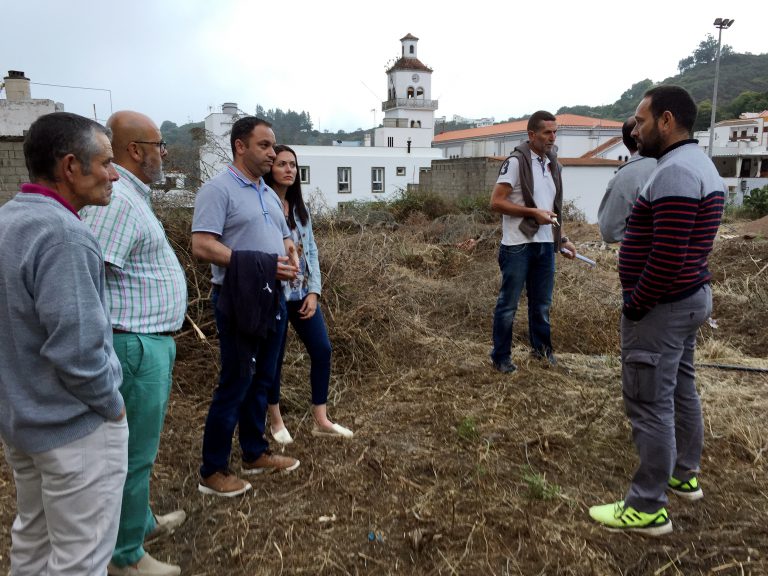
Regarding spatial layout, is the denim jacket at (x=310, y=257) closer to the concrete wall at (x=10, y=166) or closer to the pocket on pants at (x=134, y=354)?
the pocket on pants at (x=134, y=354)

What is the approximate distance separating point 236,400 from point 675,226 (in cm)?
205

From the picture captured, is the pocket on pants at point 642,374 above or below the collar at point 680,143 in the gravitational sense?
below

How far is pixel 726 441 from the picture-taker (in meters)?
3.35

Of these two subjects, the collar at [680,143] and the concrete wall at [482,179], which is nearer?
the collar at [680,143]

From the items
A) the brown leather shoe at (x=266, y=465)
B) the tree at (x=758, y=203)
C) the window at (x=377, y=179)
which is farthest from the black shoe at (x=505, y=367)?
the window at (x=377, y=179)

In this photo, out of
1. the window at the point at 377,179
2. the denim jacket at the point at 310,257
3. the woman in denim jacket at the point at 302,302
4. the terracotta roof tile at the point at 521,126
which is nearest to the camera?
the woman in denim jacket at the point at 302,302

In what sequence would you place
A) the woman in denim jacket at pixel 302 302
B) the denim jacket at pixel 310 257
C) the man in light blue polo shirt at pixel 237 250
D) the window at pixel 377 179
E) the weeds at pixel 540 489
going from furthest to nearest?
the window at pixel 377 179, the denim jacket at pixel 310 257, the woman in denim jacket at pixel 302 302, the weeds at pixel 540 489, the man in light blue polo shirt at pixel 237 250

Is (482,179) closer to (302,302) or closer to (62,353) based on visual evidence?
(302,302)

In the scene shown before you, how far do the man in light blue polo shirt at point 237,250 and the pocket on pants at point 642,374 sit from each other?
5.22 ft

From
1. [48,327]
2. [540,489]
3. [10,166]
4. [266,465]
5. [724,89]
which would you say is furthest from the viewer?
[724,89]

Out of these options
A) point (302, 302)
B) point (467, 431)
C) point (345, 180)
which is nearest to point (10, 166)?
point (302, 302)

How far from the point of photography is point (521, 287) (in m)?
4.44

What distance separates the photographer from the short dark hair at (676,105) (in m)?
2.42

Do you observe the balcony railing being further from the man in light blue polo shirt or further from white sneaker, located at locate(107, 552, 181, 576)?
white sneaker, located at locate(107, 552, 181, 576)
